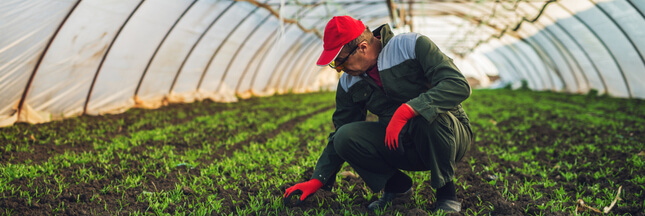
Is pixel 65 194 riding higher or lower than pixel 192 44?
higher

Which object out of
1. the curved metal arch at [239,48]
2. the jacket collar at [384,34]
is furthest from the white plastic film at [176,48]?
the jacket collar at [384,34]

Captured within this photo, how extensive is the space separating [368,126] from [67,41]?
5.77 m

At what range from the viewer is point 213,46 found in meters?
10.8

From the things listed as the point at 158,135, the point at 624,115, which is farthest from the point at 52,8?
the point at 624,115

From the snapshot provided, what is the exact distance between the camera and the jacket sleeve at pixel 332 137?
8.68 ft

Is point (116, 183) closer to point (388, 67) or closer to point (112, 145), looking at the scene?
point (112, 145)

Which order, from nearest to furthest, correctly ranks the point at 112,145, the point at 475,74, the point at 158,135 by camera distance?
the point at 112,145 → the point at 158,135 → the point at 475,74

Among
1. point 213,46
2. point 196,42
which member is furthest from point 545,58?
point 196,42

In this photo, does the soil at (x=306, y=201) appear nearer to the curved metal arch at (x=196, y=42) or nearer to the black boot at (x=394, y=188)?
the black boot at (x=394, y=188)

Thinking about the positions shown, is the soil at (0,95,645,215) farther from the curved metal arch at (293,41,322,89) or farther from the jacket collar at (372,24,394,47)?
the curved metal arch at (293,41,322,89)

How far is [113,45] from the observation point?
297 inches

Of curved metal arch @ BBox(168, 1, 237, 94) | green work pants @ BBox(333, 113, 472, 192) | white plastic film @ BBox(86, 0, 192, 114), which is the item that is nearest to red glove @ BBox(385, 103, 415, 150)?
green work pants @ BBox(333, 113, 472, 192)

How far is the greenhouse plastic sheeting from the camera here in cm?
620

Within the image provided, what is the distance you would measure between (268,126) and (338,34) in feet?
15.5
